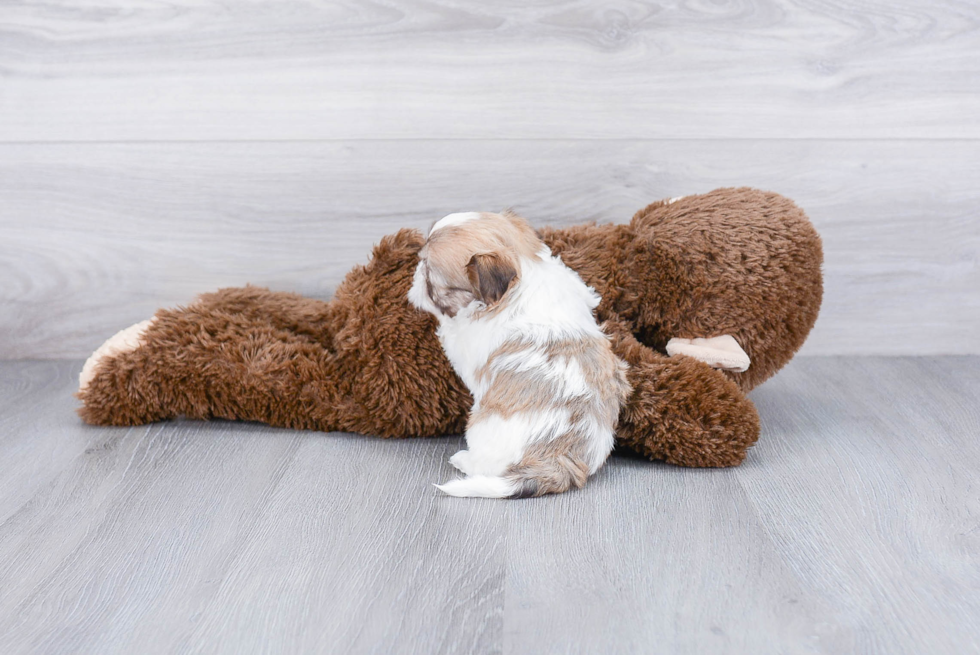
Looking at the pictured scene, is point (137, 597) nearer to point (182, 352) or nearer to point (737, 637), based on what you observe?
point (182, 352)

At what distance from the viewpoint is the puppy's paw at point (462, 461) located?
1472 mm

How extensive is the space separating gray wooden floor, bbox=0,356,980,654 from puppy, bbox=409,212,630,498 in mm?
66

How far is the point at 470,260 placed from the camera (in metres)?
1.37

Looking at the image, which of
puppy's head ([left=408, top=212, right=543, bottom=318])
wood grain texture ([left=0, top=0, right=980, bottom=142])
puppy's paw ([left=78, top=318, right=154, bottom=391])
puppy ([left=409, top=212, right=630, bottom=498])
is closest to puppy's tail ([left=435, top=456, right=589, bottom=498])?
puppy ([left=409, top=212, right=630, bottom=498])

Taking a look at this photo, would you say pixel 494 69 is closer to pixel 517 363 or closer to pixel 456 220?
pixel 456 220

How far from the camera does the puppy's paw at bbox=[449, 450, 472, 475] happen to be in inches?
58.0

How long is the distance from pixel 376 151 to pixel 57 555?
1.18 m

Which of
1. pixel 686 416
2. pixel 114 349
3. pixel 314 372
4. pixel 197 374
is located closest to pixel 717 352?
pixel 686 416

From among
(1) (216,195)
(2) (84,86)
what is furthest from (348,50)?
(2) (84,86)

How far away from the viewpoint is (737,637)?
1.04m

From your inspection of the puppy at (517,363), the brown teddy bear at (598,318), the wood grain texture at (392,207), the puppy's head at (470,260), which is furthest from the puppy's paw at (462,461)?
the wood grain texture at (392,207)

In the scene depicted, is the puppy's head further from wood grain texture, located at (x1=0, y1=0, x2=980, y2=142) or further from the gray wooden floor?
wood grain texture, located at (x1=0, y1=0, x2=980, y2=142)

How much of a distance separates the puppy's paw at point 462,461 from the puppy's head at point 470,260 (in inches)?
10.3

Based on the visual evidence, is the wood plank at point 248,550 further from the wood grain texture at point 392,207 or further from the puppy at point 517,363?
the wood grain texture at point 392,207
